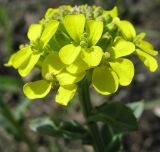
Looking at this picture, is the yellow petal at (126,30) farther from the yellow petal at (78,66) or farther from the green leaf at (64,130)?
the green leaf at (64,130)

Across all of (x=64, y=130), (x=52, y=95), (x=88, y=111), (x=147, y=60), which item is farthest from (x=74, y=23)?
(x=52, y=95)

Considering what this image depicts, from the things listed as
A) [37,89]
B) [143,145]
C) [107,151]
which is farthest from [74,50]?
[143,145]

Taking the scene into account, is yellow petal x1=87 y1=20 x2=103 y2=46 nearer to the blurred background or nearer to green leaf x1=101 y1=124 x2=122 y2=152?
green leaf x1=101 y1=124 x2=122 y2=152

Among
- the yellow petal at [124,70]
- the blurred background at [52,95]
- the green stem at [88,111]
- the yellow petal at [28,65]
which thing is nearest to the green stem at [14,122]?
the blurred background at [52,95]

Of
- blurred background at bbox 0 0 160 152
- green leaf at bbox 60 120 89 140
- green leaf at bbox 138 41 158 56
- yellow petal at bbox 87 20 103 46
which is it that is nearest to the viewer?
yellow petal at bbox 87 20 103 46

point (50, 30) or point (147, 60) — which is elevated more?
point (50, 30)

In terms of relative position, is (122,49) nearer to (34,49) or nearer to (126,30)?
(126,30)

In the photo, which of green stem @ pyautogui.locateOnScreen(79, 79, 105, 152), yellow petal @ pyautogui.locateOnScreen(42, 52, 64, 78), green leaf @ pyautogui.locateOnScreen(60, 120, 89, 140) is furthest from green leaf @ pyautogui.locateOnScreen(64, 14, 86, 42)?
green leaf @ pyautogui.locateOnScreen(60, 120, 89, 140)
